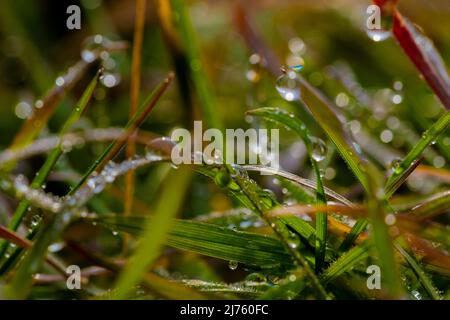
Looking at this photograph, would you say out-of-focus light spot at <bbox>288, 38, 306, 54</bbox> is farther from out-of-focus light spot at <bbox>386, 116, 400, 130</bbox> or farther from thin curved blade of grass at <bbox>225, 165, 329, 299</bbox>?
thin curved blade of grass at <bbox>225, 165, 329, 299</bbox>

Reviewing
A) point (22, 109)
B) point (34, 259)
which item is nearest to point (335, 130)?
point (34, 259)

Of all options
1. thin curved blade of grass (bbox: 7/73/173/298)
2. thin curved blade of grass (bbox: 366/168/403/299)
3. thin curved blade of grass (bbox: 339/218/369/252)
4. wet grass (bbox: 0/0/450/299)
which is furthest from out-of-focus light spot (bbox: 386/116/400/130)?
thin curved blade of grass (bbox: 7/73/173/298)

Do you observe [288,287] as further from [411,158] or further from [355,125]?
[355,125]

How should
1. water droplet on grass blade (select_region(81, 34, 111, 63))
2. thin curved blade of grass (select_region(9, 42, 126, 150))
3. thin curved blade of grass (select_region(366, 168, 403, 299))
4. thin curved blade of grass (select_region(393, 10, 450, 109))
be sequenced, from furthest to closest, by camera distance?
1. water droplet on grass blade (select_region(81, 34, 111, 63))
2. thin curved blade of grass (select_region(9, 42, 126, 150))
3. thin curved blade of grass (select_region(393, 10, 450, 109))
4. thin curved blade of grass (select_region(366, 168, 403, 299))

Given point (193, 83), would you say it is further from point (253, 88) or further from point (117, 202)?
point (117, 202)

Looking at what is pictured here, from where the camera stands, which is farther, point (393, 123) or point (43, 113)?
point (393, 123)

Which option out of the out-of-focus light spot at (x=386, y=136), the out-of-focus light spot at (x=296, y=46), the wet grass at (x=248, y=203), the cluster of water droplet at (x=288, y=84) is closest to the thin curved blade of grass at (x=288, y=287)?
the wet grass at (x=248, y=203)

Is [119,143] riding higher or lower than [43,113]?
lower
